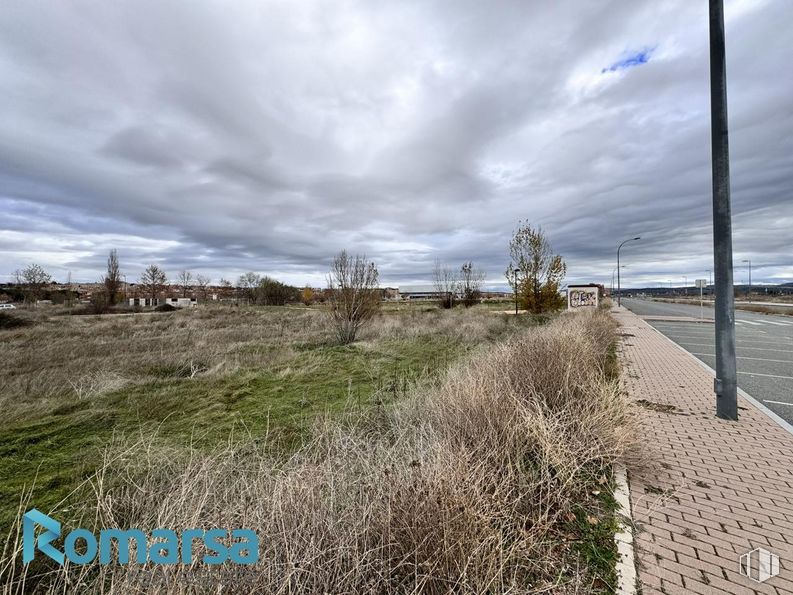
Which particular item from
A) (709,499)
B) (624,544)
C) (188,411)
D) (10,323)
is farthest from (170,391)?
(10,323)

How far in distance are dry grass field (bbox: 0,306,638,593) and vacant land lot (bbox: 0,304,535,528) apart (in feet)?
0.17

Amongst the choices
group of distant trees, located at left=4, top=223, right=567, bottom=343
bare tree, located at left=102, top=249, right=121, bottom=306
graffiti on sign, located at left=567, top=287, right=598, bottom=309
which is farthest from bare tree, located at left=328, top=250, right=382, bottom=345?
bare tree, located at left=102, top=249, right=121, bottom=306

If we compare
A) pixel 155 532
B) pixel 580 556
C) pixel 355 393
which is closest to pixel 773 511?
pixel 580 556

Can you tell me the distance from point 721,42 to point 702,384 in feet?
21.4

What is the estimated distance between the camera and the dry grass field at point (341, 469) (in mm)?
2070

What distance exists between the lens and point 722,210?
5.39 metres

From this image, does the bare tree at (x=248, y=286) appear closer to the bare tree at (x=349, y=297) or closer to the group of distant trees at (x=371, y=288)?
the group of distant trees at (x=371, y=288)

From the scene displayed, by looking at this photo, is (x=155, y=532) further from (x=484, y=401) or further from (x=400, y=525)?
(x=484, y=401)

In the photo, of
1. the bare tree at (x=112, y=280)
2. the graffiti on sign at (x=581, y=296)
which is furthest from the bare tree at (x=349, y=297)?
the bare tree at (x=112, y=280)

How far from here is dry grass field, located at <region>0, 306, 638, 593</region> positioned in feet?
6.79

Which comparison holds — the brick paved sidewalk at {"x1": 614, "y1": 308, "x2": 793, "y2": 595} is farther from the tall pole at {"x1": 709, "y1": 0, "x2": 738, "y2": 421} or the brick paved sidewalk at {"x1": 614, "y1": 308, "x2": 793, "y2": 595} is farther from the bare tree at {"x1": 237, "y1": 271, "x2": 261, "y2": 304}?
the bare tree at {"x1": 237, "y1": 271, "x2": 261, "y2": 304}

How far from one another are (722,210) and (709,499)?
442 cm

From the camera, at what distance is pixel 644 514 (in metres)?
3.12

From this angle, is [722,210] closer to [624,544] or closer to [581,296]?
[624,544]
